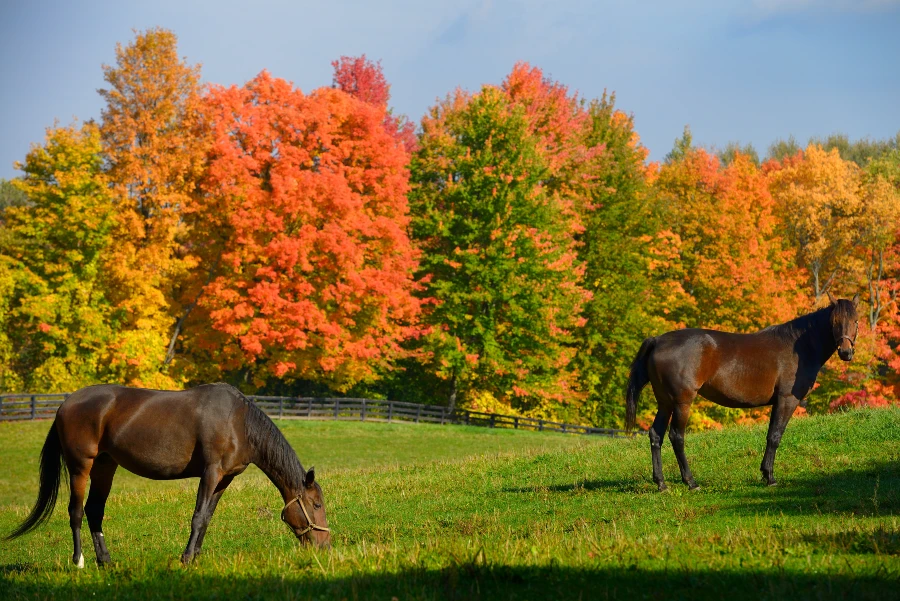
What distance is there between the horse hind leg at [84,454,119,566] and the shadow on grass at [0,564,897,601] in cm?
321

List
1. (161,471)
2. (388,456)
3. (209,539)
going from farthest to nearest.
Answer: (388,456)
(209,539)
(161,471)

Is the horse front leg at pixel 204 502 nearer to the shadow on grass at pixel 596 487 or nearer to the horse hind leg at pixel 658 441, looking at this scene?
the shadow on grass at pixel 596 487

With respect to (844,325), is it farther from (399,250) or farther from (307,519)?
(399,250)

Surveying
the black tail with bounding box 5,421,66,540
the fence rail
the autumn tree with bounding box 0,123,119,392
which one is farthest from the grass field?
the fence rail

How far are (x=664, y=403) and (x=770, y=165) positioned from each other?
62.9 metres

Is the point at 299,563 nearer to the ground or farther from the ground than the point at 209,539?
farther from the ground

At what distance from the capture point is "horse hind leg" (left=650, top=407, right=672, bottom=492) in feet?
47.6

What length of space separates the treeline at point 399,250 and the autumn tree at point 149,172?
11 centimetres

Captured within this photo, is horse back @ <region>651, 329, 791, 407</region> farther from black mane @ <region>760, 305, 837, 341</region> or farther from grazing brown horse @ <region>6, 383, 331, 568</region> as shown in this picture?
grazing brown horse @ <region>6, 383, 331, 568</region>

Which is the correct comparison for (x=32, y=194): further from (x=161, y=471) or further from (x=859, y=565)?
(x=859, y=565)

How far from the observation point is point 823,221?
5034cm

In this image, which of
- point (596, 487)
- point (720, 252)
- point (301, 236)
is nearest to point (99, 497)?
point (596, 487)

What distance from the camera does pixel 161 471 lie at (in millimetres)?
11312

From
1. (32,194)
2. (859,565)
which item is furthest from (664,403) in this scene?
(32,194)
